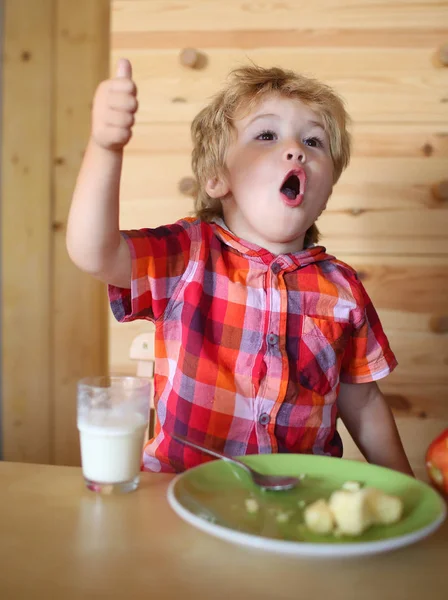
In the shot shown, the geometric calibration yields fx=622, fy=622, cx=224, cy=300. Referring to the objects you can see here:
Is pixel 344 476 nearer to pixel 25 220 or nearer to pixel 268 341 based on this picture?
pixel 268 341

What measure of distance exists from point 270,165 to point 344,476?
456 mm

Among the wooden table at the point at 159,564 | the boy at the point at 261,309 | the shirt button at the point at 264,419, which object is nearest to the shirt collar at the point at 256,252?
the boy at the point at 261,309

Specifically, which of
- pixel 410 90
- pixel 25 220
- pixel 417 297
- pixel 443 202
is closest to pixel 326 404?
pixel 417 297

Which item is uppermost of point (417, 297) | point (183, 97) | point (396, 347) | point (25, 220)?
point (183, 97)

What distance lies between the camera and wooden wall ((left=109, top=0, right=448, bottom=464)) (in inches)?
52.9

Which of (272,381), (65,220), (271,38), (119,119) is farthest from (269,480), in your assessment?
(65,220)

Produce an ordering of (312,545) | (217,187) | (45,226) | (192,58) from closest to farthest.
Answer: (312,545) → (217,187) → (192,58) → (45,226)

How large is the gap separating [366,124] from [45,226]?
1.11 m

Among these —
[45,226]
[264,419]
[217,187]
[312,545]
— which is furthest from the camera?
[45,226]

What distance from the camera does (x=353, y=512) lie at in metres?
0.50

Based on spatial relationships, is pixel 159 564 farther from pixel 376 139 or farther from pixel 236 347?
pixel 376 139

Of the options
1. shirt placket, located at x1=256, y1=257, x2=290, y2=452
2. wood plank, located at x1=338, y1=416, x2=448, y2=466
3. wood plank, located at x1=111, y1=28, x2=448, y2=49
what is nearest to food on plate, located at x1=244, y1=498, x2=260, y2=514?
shirt placket, located at x1=256, y1=257, x2=290, y2=452

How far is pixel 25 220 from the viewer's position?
201cm

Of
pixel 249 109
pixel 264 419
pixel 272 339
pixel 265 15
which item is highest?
pixel 265 15
